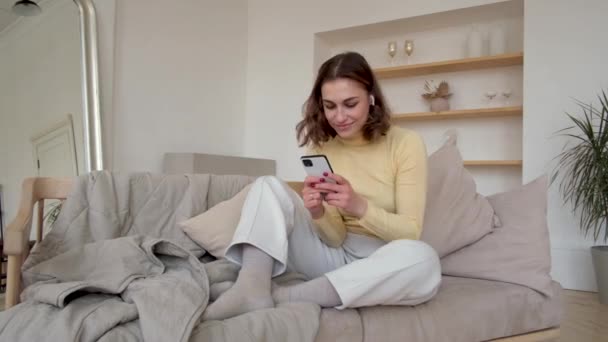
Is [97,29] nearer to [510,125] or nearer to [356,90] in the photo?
[356,90]

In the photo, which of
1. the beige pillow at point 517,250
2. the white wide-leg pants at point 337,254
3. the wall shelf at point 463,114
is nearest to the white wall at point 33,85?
the white wide-leg pants at point 337,254

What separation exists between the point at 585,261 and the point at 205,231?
7.71 ft

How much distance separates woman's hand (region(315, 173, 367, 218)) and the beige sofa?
247mm

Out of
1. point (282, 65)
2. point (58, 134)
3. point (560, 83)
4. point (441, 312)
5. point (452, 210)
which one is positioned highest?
point (282, 65)

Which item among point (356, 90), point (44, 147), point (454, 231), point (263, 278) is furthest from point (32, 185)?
point (454, 231)

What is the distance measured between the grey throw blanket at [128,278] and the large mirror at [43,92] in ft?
3.01

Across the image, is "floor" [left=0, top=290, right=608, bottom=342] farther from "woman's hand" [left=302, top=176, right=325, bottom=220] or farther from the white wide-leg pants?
"woman's hand" [left=302, top=176, right=325, bottom=220]

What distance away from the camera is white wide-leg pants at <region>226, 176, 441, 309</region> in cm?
100

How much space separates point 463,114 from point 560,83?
0.64 metres

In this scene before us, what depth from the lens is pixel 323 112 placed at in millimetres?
1330

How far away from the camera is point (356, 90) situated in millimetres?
1197

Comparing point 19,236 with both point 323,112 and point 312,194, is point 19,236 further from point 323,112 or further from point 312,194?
point 323,112

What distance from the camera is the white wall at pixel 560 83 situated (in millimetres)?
2625

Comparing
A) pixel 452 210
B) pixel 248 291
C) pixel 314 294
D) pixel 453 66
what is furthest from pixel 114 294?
pixel 453 66
